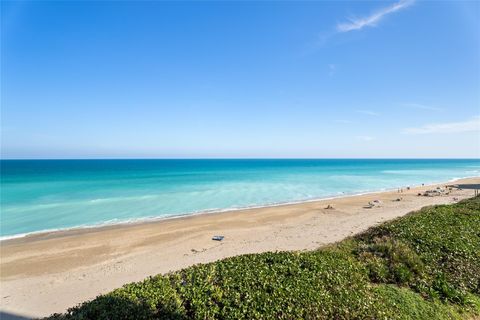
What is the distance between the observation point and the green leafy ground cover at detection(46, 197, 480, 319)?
4.05 metres

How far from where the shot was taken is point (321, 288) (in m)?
4.70

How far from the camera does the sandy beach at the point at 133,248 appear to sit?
10.2 metres

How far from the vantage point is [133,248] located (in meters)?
14.8

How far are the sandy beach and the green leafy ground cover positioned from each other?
631 centimetres

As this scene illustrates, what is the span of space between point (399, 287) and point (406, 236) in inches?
112

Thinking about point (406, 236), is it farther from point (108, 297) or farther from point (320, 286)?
point (108, 297)

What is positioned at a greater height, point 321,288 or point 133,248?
point 321,288

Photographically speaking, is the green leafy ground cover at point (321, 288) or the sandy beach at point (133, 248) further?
the sandy beach at point (133, 248)

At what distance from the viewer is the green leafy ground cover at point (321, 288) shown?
13.3ft

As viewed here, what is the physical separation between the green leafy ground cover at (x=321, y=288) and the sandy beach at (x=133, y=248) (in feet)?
20.7

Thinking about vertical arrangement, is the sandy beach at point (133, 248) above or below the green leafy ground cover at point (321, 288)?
below

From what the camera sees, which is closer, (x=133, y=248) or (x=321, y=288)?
(x=321, y=288)

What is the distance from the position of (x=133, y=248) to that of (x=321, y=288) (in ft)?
43.0

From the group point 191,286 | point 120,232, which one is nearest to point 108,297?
point 191,286
